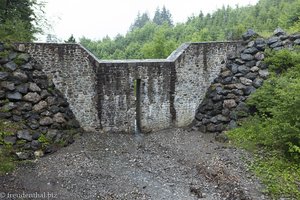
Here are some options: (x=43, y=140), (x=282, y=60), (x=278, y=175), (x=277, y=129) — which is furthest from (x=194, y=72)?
(x=43, y=140)

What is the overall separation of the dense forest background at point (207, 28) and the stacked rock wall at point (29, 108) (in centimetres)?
925

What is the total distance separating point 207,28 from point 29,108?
4577cm

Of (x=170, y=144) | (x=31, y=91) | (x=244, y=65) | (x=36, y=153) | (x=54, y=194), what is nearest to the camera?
(x=54, y=194)

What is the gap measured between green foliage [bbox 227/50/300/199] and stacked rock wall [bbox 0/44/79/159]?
6766mm

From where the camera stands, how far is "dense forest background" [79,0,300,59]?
2297 cm

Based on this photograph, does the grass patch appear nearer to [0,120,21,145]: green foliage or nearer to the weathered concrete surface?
the weathered concrete surface

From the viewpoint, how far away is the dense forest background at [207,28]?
75.3ft

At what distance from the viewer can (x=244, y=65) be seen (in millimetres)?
15023

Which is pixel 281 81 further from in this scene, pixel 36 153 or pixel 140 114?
pixel 36 153

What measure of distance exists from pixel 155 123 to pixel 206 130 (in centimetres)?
222

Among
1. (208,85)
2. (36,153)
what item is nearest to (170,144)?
(208,85)

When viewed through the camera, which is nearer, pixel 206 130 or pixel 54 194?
pixel 54 194

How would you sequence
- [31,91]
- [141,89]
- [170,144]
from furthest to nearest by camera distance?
1. [141,89]
2. [170,144]
3. [31,91]

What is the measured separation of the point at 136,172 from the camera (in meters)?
10.5
